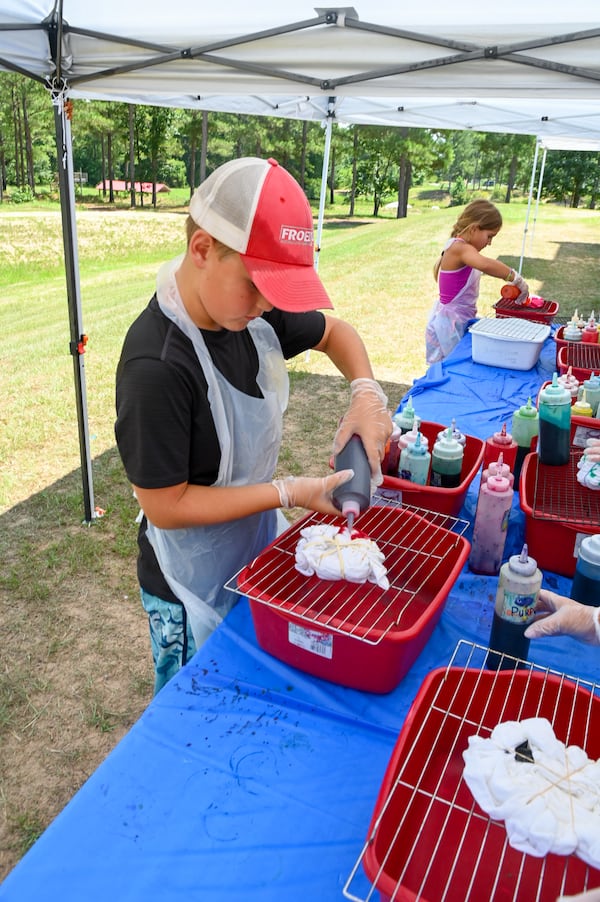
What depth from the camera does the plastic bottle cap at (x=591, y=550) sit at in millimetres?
1591

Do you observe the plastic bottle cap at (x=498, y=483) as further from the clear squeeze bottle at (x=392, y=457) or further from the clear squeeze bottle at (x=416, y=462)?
the clear squeeze bottle at (x=392, y=457)

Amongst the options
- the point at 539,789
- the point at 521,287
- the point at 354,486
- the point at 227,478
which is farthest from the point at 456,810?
the point at 521,287

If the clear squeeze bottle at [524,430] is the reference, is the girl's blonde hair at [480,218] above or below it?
above

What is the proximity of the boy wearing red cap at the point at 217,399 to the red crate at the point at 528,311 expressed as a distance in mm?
3214

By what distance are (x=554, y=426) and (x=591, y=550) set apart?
2.31 ft

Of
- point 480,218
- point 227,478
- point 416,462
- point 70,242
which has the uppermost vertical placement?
point 480,218

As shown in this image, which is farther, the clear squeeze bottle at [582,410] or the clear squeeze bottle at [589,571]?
the clear squeeze bottle at [582,410]

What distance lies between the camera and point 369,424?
1.77 metres

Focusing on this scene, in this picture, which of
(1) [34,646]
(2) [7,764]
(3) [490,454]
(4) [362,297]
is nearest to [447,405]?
(3) [490,454]

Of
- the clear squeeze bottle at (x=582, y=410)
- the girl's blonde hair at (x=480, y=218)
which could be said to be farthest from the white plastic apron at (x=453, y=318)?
the clear squeeze bottle at (x=582, y=410)

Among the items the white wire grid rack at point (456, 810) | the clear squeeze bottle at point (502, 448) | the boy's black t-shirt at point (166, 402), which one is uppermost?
the boy's black t-shirt at point (166, 402)

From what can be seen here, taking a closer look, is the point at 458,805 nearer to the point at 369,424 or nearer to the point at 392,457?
the point at 369,424

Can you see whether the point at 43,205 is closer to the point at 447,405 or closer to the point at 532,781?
the point at 447,405

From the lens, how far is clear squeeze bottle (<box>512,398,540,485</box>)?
2451 millimetres
